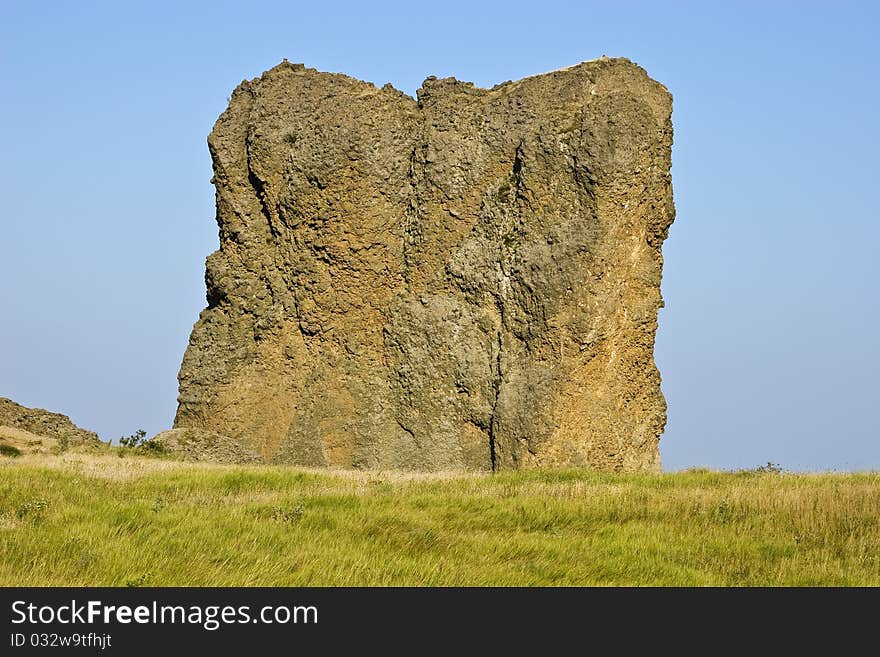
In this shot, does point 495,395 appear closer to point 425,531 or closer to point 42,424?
point 42,424

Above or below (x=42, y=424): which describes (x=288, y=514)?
below

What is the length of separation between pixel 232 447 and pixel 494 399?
8431 millimetres

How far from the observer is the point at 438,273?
35.4 m

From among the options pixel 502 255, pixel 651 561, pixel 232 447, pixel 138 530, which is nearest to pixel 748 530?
pixel 651 561

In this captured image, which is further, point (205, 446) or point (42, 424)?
point (42, 424)

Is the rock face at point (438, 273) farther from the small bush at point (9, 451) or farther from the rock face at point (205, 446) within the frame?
the small bush at point (9, 451)

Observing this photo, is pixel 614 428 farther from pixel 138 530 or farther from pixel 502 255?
pixel 138 530

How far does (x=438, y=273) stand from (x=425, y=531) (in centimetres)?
2044

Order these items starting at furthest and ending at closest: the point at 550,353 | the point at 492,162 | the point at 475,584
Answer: the point at 492,162, the point at 550,353, the point at 475,584

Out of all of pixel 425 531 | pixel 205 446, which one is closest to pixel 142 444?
pixel 205 446

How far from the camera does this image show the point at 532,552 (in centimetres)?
1462

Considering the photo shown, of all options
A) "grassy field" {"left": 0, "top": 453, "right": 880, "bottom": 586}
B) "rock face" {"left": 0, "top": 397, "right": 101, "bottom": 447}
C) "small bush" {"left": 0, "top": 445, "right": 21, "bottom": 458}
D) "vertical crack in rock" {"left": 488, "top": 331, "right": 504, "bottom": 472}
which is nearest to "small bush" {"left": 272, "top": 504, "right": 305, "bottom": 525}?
"grassy field" {"left": 0, "top": 453, "right": 880, "bottom": 586}

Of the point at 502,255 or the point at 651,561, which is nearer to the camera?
the point at 651,561

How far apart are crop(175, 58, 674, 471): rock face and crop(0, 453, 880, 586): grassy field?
11704 mm
